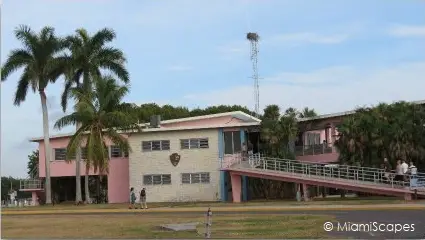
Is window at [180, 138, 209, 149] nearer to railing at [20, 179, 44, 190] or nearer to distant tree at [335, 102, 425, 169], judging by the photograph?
distant tree at [335, 102, 425, 169]

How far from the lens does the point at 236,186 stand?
3838 centimetres

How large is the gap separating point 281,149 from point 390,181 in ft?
28.2

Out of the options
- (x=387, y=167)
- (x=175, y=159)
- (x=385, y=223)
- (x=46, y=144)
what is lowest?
(x=385, y=223)

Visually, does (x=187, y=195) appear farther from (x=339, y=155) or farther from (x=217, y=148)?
(x=339, y=155)

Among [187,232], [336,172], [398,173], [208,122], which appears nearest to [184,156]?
[208,122]

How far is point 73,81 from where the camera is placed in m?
45.9

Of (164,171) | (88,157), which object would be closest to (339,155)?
(164,171)

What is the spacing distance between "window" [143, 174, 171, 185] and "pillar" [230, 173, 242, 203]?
16.0 ft

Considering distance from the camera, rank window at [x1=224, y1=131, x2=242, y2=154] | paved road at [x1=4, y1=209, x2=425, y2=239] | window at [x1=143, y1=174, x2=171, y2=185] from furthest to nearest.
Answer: window at [x1=143, y1=174, x2=171, y2=185]
window at [x1=224, y1=131, x2=242, y2=154]
paved road at [x1=4, y1=209, x2=425, y2=239]

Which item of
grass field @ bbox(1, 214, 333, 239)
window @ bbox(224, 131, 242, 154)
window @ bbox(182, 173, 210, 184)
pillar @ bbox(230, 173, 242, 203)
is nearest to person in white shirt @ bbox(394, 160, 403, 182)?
pillar @ bbox(230, 173, 242, 203)

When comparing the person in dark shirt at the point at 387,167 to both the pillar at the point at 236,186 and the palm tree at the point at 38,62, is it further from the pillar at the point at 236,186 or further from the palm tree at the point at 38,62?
the palm tree at the point at 38,62

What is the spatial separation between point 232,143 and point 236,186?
341 cm

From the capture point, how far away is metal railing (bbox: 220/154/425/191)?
102 ft

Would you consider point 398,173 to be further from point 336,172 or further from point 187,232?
point 187,232
